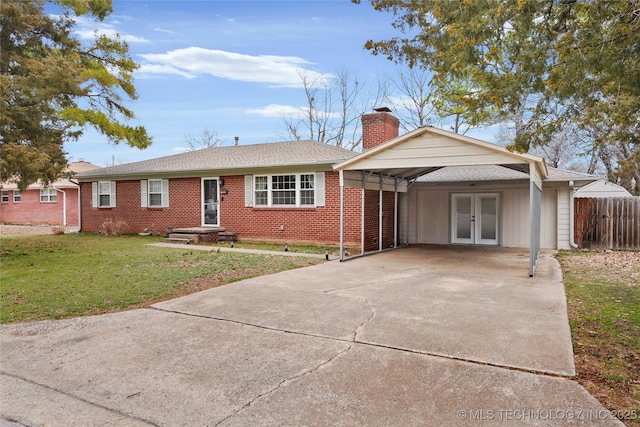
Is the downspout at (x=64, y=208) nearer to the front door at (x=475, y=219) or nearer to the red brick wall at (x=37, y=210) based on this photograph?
the red brick wall at (x=37, y=210)

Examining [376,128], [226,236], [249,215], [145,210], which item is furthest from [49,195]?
[376,128]

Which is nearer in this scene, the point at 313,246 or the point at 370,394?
the point at 370,394

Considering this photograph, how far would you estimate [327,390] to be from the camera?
3.40 metres

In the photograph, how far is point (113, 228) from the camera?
17781mm

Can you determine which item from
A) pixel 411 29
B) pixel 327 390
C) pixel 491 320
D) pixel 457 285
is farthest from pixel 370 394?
pixel 411 29

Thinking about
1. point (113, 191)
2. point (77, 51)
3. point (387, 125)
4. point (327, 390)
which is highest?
point (77, 51)

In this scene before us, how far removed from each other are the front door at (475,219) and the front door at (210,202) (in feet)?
29.7

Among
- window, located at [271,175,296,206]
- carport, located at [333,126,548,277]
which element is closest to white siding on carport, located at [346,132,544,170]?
carport, located at [333,126,548,277]

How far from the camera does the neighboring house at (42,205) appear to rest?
84.3 ft

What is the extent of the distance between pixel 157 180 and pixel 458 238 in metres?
12.4

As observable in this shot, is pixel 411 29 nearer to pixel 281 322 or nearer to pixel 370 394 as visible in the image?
pixel 281 322

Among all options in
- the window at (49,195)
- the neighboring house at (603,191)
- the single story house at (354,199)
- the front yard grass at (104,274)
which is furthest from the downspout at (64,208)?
the neighboring house at (603,191)

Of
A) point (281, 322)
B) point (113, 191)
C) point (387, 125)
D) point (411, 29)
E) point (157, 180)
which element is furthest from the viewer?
point (113, 191)

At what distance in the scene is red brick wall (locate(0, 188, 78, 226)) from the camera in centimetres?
2575
